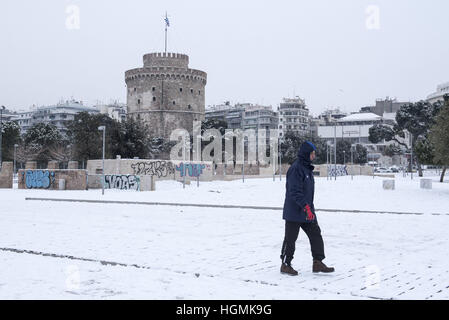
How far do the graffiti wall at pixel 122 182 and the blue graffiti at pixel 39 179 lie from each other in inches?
140

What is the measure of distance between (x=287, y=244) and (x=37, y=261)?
11.0ft

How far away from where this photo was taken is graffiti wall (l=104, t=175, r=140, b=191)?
2961 cm

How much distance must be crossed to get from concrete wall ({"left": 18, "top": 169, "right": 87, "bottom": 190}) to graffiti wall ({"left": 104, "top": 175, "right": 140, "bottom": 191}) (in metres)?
1.44

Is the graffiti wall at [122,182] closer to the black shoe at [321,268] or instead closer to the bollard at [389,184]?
the bollard at [389,184]

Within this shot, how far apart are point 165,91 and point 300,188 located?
60.9 m

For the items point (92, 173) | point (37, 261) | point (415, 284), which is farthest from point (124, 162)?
point (415, 284)

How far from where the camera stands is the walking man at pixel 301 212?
19.7 feet

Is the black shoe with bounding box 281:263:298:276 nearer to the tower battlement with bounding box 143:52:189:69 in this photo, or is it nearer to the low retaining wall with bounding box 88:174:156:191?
the low retaining wall with bounding box 88:174:156:191

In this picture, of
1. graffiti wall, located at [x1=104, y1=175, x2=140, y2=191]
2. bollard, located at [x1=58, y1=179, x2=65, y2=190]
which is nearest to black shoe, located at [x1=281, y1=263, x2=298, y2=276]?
graffiti wall, located at [x1=104, y1=175, x2=140, y2=191]

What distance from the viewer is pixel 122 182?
30.1 metres

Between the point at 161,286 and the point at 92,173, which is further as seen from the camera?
the point at 92,173

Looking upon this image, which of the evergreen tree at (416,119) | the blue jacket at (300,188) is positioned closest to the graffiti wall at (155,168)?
the blue jacket at (300,188)
